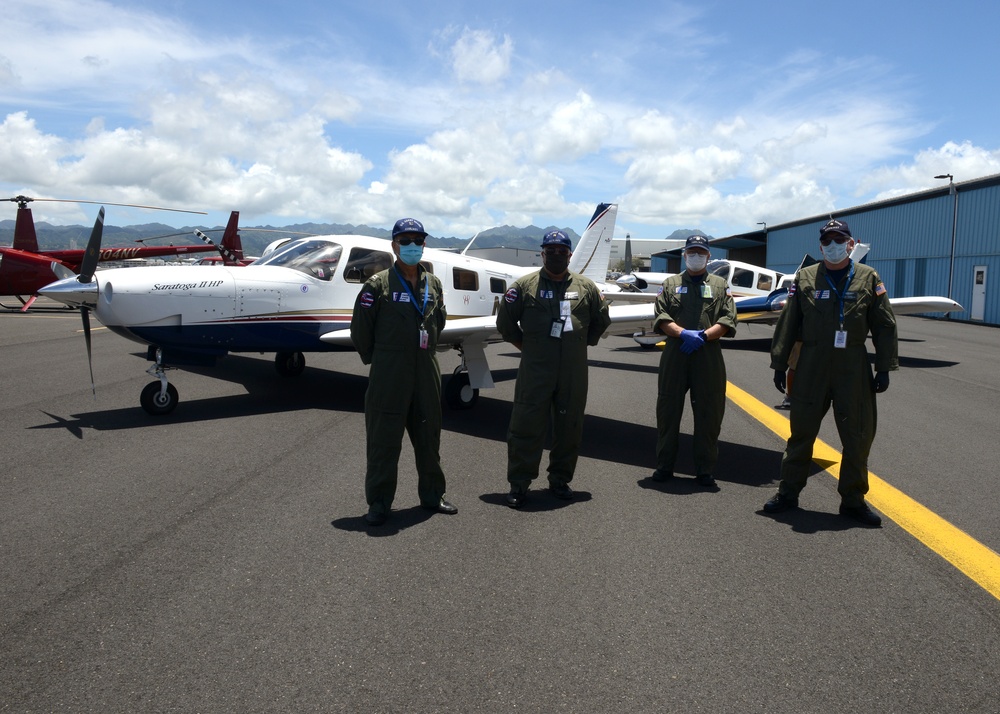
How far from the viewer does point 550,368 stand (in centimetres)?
507

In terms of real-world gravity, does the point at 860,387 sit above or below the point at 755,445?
above

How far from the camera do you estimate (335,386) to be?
10.2 meters

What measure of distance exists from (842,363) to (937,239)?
34.6 meters

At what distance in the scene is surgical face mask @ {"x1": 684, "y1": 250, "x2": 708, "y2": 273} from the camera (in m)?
5.59

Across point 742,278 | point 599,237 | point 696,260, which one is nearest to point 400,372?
point 696,260

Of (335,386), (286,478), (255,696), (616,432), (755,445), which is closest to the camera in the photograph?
(255,696)

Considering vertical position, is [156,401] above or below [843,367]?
below

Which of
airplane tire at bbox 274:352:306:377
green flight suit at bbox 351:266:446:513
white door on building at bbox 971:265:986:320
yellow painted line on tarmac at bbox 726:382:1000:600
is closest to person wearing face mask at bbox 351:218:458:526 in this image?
green flight suit at bbox 351:266:446:513

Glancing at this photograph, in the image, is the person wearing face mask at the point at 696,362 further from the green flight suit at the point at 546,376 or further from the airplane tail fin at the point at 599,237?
the airplane tail fin at the point at 599,237

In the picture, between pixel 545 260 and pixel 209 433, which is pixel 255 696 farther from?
pixel 209 433

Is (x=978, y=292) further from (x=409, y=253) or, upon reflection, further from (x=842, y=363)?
(x=409, y=253)

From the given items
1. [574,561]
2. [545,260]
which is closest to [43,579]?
[574,561]

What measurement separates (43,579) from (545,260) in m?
3.62

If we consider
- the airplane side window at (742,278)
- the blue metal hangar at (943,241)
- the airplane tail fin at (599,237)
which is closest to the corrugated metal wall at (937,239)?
the blue metal hangar at (943,241)
